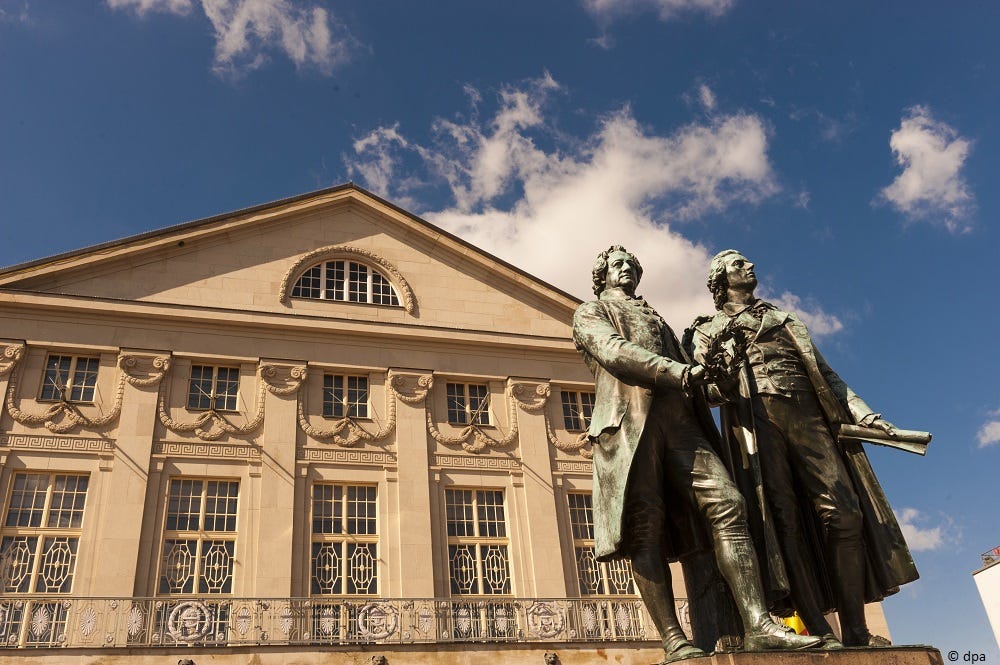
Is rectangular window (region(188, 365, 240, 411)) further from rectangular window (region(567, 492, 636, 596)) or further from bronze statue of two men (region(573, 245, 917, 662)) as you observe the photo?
bronze statue of two men (region(573, 245, 917, 662))

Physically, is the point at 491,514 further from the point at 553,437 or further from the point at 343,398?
the point at 343,398

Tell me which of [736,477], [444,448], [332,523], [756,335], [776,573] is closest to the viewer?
[776,573]

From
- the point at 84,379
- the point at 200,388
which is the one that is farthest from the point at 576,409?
the point at 84,379

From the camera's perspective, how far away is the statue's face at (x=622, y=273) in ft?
16.4

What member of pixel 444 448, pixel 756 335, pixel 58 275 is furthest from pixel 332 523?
pixel 756 335

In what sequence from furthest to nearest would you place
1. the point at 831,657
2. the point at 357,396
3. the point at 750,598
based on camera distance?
the point at 357,396 → the point at 750,598 → the point at 831,657

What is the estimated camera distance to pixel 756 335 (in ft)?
15.6

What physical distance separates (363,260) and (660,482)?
65.8 feet

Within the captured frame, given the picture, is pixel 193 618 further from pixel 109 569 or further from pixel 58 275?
pixel 58 275

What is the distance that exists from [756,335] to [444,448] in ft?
56.2

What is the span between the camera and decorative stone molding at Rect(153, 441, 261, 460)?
19500 mm

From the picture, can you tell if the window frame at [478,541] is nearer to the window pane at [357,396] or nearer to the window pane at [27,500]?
the window pane at [357,396]

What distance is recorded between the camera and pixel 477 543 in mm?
20578

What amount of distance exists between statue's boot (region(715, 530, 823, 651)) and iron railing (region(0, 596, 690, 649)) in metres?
15.1
